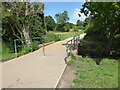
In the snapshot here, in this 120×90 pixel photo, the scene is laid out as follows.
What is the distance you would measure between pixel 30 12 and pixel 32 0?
1001mm

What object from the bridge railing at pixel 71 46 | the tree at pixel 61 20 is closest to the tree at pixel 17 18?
the bridge railing at pixel 71 46

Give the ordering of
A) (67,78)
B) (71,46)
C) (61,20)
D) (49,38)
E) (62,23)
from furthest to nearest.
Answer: (61,20), (62,23), (49,38), (71,46), (67,78)

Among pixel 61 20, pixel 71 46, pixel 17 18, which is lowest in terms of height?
pixel 71 46

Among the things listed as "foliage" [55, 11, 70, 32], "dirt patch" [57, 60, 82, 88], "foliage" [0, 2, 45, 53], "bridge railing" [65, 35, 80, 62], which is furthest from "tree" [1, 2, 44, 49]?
"foliage" [55, 11, 70, 32]

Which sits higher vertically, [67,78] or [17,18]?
[17,18]

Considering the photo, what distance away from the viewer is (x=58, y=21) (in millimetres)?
64312

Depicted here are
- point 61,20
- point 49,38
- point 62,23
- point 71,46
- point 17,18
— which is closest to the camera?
point 71,46

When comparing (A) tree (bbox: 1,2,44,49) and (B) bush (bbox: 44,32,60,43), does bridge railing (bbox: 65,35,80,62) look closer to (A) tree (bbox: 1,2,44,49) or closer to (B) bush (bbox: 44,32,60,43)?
(B) bush (bbox: 44,32,60,43)

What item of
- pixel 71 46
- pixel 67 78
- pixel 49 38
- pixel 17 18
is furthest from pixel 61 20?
pixel 67 78

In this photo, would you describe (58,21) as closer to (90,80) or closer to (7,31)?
(7,31)

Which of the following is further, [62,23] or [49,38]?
[62,23]

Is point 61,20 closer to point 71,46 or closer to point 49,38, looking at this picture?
point 49,38

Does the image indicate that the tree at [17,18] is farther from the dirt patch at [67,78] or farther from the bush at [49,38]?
the dirt patch at [67,78]

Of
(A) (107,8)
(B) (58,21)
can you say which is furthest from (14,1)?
(B) (58,21)
